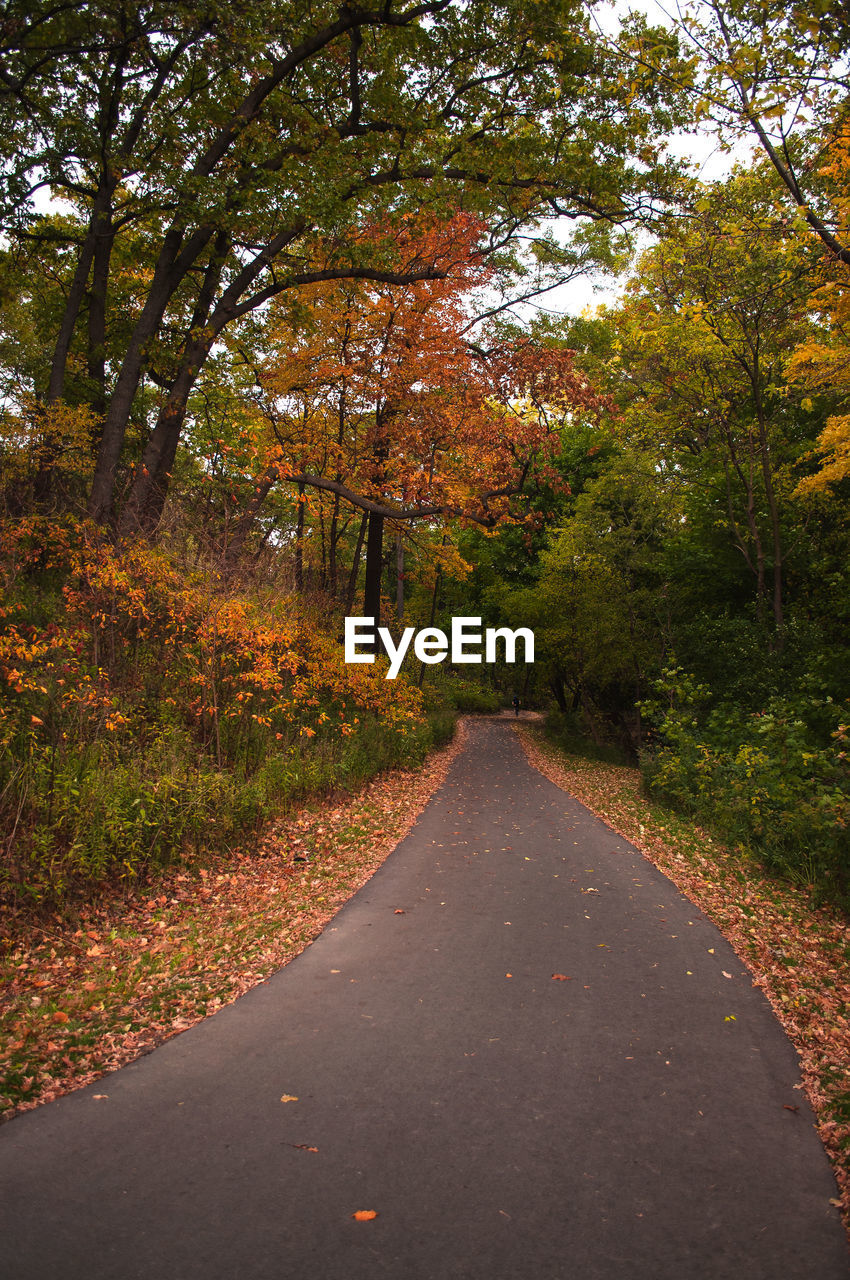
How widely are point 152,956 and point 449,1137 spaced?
2988 mm

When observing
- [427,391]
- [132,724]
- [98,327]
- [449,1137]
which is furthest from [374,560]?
[449,1137]

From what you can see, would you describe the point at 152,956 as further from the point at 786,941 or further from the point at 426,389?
the point at 426,389

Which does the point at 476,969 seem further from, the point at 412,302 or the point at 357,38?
the point at 412,302

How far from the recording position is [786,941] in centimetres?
619

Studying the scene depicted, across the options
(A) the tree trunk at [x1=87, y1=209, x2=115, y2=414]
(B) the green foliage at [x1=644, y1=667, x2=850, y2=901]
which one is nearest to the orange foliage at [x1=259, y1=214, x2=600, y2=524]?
(A) the tree trunk at [x1=87, y1=209, x2=115, y2=414]

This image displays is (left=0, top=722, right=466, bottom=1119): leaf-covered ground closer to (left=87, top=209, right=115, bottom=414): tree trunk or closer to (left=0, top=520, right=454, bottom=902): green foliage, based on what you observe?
(left=0, top=520, right=454, bottom=902): green foliage

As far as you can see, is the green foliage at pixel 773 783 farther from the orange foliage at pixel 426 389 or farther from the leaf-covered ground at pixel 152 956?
the orange foliage at pixel 426 389

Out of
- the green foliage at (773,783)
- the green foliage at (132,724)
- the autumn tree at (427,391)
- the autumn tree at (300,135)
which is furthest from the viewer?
the autumn tree at (427,391)

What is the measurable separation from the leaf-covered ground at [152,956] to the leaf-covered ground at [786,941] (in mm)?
3646

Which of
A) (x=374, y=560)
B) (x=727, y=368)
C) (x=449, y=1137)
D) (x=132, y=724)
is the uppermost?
(x=727, y=368)

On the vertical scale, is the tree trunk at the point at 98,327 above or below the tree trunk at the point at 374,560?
above

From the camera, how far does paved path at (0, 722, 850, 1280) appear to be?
2660mm

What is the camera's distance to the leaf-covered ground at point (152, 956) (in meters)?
4.02

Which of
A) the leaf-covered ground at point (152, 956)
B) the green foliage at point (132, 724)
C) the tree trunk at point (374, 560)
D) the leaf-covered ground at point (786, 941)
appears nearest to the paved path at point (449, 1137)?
the leaf-covered ground at point (786, 941)
